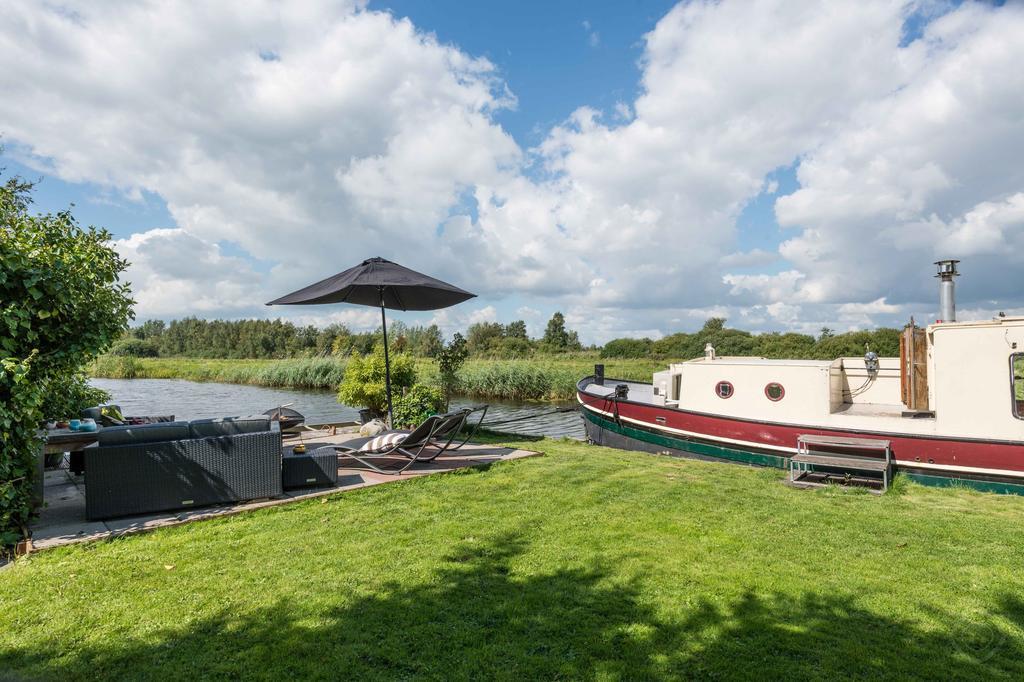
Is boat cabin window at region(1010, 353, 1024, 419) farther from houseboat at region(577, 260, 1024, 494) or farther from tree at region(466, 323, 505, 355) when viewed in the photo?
tree at region(466, 323, 505, 355)

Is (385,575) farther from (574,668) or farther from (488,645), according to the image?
(574,668)

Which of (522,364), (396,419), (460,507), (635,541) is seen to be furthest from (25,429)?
(522,364)

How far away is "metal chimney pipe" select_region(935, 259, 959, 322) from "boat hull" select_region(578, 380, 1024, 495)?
229 cm

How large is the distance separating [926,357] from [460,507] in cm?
722

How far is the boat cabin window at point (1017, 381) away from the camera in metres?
6.55

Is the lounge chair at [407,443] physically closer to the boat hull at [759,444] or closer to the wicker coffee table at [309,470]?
the wicker coffee table at [309,470]

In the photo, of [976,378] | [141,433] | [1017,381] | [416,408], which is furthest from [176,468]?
[1017,381]

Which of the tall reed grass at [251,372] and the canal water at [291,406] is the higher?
the tall reed grass at [251,372]

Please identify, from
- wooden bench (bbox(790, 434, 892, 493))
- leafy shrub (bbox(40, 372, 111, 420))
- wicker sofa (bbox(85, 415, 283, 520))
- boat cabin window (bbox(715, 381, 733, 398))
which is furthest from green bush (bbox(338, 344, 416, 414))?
wooden bench (bbox(790, 434, 892, 493))

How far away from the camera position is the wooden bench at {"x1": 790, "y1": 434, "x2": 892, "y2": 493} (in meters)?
6.45

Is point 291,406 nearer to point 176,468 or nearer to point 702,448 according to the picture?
point 702,448

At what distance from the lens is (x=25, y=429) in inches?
158

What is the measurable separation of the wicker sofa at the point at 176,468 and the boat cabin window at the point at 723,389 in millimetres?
7171

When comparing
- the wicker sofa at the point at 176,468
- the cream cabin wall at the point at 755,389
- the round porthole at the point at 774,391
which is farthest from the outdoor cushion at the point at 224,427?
the round porthole at the point at 774,391
